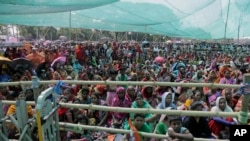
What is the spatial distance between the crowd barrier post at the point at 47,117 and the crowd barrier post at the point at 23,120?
163mm

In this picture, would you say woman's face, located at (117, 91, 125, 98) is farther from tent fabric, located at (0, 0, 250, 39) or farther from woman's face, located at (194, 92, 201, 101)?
tent fabric, located at (0, 0, 250, 39)

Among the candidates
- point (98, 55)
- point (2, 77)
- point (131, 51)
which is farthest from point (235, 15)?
point (2, 77)

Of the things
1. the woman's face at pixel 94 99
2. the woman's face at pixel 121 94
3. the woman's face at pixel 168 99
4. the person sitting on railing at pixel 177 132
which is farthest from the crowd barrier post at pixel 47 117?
the woman's face at pixel 121 94

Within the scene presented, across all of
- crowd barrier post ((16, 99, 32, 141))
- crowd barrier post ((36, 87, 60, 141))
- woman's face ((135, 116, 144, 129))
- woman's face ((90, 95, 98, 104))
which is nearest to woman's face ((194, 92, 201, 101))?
woman's face ((90, 95, 98, 104))

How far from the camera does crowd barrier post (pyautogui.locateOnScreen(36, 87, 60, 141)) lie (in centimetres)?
314

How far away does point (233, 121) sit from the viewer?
4945 millimetres

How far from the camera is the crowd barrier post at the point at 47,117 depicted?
314 cm

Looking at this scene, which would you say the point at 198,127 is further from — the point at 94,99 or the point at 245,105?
the point at 94,99

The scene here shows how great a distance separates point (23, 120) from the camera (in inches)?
132

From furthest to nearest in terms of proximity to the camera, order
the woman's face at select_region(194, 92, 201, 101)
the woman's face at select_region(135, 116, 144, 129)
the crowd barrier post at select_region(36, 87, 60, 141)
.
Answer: the woman's face at select_region(194, 92, 201, 101) < the woman's face at select_region(135, 116, 144, 129) < the crowd barrier post at select_region(36, 87, 60, 141)

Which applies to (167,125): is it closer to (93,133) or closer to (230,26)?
(93,133)

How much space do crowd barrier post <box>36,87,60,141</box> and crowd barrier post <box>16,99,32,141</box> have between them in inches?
6.4

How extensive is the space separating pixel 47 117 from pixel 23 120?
24 cm

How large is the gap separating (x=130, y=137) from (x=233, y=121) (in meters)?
1.82
